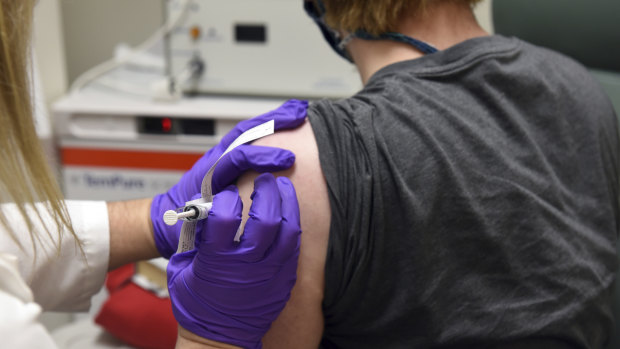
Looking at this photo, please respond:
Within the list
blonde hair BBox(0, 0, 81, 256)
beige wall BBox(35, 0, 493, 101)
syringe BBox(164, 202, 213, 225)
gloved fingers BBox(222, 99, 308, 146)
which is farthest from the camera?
beige wall BBox(35, 0, 493, 101)

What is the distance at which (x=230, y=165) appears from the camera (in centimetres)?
75

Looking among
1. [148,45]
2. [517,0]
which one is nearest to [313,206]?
Answer: [517,0]

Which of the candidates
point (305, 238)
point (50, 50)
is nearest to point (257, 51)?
point (50, 50)

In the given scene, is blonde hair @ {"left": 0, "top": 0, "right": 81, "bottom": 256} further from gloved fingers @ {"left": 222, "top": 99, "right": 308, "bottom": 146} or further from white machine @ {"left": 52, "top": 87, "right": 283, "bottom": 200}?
white machine @ {"left": 52, "top": 87, "right": 283, "bottom": 200}

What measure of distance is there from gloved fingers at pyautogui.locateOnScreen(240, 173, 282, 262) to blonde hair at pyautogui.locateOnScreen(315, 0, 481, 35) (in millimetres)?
347

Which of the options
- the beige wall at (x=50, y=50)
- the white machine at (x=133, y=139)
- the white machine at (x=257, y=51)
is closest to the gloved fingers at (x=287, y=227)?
the white machine at (x=133, y=139)

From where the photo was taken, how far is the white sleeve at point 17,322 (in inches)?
17.4

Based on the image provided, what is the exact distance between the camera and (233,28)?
1723mm

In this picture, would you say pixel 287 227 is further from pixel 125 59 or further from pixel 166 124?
pixel 125 59

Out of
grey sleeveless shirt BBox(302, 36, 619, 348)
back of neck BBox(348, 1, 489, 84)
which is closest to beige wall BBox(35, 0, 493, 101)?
back of neck BBox(348, 1, 489, 84)

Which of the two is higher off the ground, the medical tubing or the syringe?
the medical tubing

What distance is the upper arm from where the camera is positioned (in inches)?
29.4

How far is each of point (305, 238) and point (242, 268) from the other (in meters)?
0.09

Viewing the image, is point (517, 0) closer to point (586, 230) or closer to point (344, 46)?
point (344, 46)
